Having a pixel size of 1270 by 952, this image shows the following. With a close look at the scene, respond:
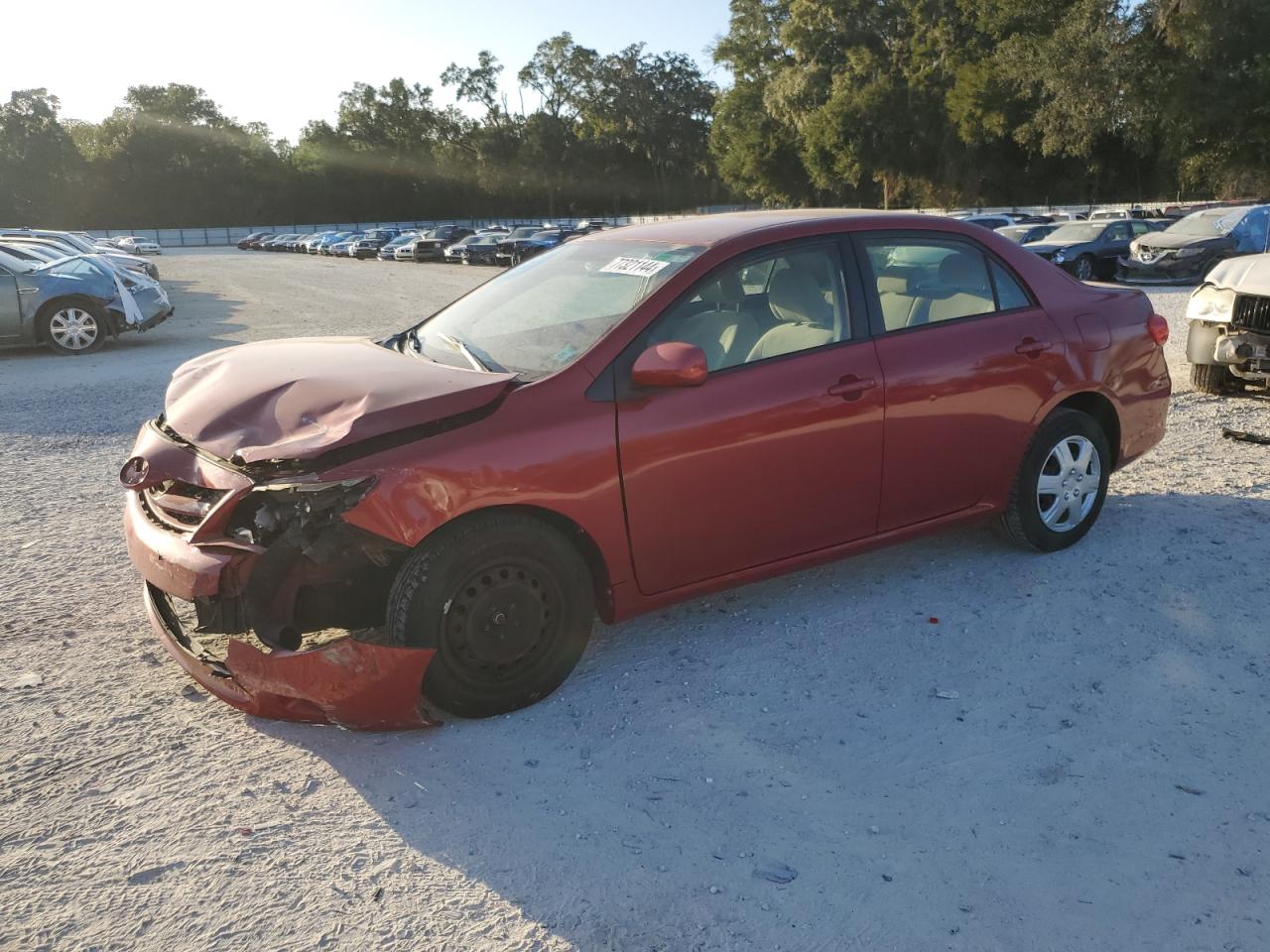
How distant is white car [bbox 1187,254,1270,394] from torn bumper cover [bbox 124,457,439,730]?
675 cm

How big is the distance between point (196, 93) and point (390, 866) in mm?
111323

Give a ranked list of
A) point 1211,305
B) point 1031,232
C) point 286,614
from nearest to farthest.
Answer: point 286,614
point 1211,305
point 1031,232

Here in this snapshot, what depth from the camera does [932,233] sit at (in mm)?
4586

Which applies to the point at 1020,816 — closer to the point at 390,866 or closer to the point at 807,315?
the point at 390,866

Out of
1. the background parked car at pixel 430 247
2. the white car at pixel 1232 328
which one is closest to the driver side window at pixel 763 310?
the white car at pixel 1232 328

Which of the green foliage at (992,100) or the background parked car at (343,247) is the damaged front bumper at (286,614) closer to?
the green foliage at (992,100)

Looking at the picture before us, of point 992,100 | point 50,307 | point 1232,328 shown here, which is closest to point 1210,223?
point 1232,328

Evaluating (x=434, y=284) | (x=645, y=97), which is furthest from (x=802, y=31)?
(x=434, y=284)

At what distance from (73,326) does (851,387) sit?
40.2 ft

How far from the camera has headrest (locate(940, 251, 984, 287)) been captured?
4578 mm

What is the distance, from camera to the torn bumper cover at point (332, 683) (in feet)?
10.5

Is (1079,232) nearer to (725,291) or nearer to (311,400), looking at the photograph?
(725,291)

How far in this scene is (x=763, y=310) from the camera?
4.07 metres

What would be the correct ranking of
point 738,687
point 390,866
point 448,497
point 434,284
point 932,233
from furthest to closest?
point 434,284, point 932,233, point 738,687, point 448,497, point 390,866
